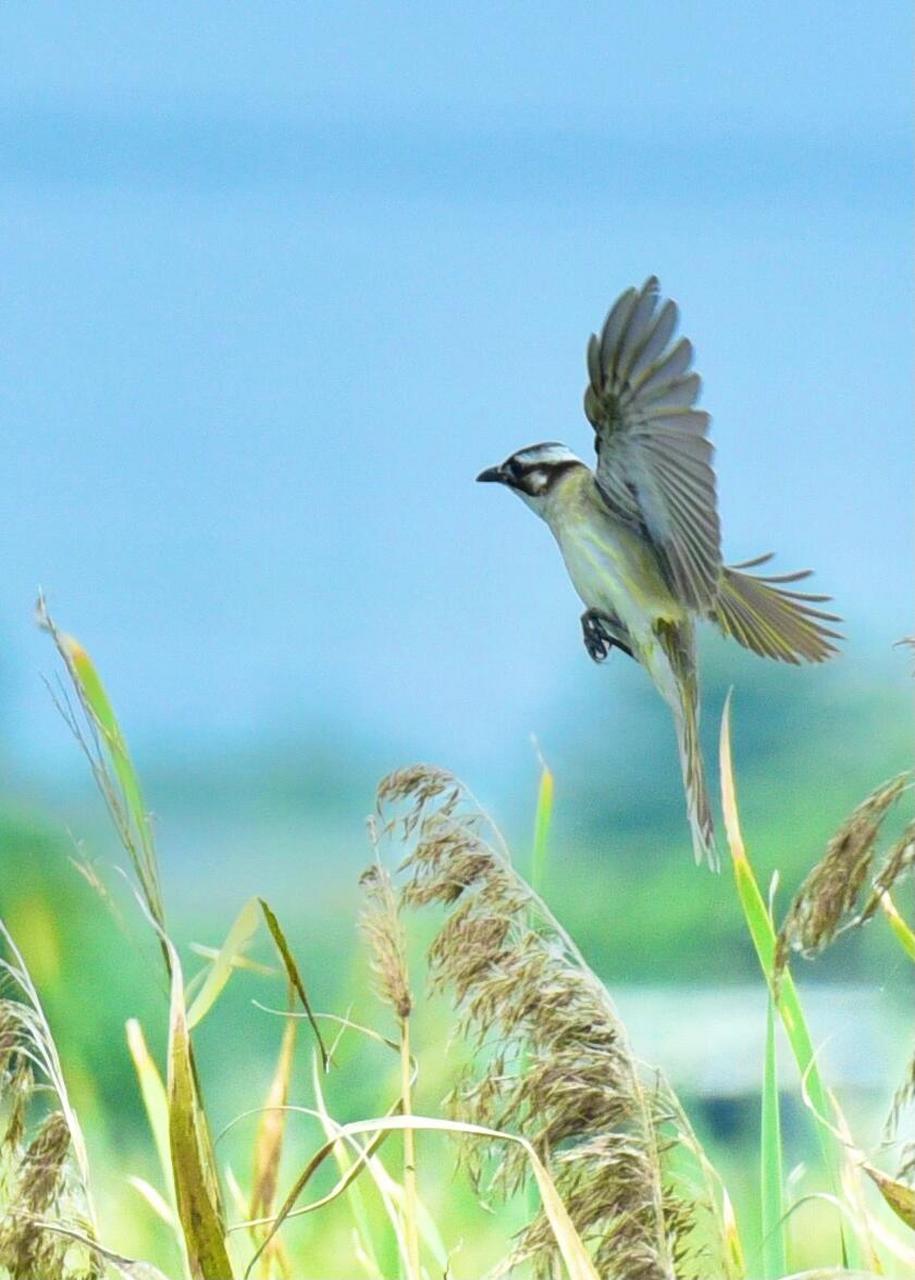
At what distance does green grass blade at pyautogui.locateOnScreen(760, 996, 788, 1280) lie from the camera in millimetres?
1614

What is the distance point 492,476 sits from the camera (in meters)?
1.71

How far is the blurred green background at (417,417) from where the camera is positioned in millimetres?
1689

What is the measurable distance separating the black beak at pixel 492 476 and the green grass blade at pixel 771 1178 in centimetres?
61

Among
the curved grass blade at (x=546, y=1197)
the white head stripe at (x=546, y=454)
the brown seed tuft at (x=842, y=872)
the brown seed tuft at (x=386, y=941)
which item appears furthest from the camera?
A: the white head stripe at (x=546, y=454)

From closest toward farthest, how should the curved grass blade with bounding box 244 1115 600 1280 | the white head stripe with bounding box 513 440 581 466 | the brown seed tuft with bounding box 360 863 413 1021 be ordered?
the curved grass blade with bounding box 244 1115 600 1280 < the brown seed tuft with bounding box 360 863 413 1021 < the white head stripe with bounding box 513 440 581 466

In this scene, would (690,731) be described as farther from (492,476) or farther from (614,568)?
(492,476)

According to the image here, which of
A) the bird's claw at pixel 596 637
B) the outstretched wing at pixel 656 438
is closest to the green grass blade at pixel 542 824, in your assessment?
the bird's claw at pixel 596 637

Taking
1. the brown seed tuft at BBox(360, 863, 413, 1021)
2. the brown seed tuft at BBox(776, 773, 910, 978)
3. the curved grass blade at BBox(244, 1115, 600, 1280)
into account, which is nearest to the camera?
the curved grass blade at BBox(244, 1115, 600, 1280)

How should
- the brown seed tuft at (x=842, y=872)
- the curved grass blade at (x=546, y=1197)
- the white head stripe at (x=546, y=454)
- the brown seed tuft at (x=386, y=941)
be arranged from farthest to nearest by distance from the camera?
the white head stripe at (x=546, y=454), the brown seed tuft at (x=386, y=941), the brown seed tuft at (x=842, y=872), the curved grass blade at (x=546, y=1197)

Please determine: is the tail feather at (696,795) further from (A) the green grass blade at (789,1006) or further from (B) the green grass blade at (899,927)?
(B) the green grass blade at (899,927)

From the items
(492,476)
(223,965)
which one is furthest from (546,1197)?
(492,476)

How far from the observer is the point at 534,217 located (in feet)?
5.68

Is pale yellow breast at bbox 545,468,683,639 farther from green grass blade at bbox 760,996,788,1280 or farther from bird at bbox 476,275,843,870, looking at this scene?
green grass blade at bbox 760,996,788,1280

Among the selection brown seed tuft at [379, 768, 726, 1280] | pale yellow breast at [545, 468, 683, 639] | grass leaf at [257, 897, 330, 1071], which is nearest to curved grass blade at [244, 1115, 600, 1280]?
brown seed tuft at [379, 768, 726, 1280]
